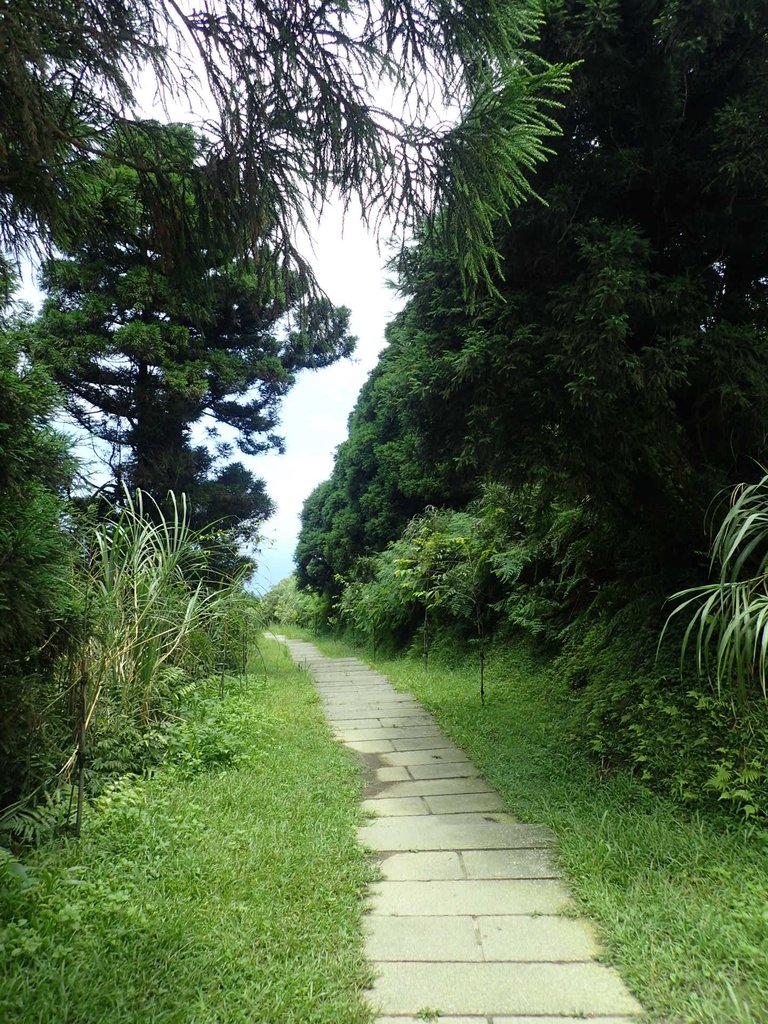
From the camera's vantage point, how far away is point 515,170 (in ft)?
7.67

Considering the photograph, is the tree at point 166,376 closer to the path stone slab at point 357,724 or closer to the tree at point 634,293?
the tree at point 634,293

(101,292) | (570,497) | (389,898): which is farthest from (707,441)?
(101,292)

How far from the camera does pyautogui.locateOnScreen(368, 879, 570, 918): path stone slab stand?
2.26 meters

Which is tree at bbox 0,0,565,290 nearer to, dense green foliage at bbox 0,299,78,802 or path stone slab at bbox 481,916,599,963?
dense green foliage at bbox 0,299,78,802

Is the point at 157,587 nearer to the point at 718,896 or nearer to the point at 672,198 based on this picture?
the point at 718,896

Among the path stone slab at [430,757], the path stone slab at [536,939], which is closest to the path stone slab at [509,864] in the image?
the path stone slab at [536,939]

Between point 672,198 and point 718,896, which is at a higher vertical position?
point 672,198

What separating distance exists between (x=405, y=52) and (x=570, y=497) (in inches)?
118

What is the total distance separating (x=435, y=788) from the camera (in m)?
3.63

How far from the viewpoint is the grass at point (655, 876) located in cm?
175

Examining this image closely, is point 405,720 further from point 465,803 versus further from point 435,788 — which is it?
point 465,803

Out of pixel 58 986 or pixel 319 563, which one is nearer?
pixel 58 986

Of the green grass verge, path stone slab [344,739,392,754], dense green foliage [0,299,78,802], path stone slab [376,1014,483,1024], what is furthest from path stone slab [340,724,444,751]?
path stone slab [376,1014,483,1024]

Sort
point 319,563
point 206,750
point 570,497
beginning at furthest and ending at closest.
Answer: point 319,563 < point 570,497 < point 206,750
